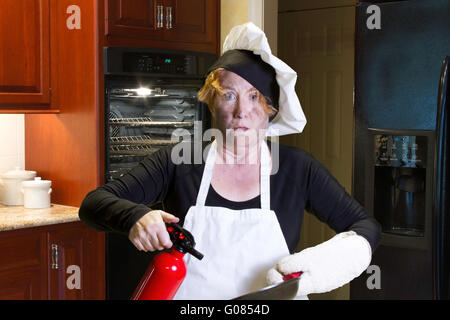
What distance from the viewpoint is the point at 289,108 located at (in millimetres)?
1704

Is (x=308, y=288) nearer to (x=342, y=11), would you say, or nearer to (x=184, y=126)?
(x=184, y=126)

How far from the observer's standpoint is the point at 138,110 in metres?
3.03

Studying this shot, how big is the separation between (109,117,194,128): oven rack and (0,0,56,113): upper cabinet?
13.6 inches

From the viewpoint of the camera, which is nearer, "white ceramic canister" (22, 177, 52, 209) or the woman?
the woman

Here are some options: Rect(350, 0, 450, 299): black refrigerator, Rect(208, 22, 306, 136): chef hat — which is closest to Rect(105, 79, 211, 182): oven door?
Rect(350, 0, 450, 299): black refrigerator

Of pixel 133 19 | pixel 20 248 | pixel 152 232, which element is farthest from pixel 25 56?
pixel 152 232

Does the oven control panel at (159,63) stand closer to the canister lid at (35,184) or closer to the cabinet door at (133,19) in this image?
the cabinet door at (133,19)

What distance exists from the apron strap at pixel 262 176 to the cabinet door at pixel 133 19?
132 cm

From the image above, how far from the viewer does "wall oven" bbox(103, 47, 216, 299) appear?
2.89m

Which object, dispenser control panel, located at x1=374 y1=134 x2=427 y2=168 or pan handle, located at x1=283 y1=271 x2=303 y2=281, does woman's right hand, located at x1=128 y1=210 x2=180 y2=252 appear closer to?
pan handle, located at x1=283 y1=271 x2=303 y2=281

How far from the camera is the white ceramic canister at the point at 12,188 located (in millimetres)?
2957

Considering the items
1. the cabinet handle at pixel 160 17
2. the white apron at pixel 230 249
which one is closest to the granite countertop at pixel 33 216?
the cabinet handle at pixel 160 17

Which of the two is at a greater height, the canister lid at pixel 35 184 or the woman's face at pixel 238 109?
the woman's face at pixel 238 109
